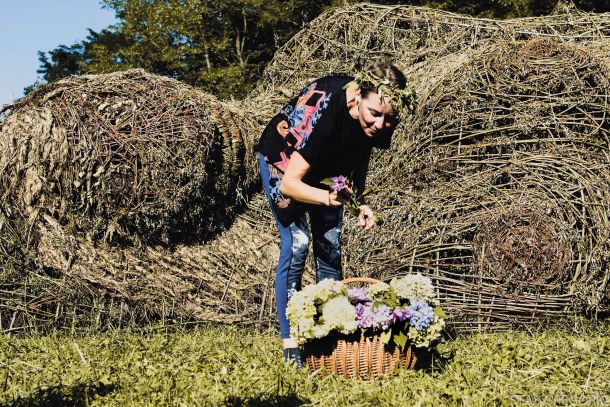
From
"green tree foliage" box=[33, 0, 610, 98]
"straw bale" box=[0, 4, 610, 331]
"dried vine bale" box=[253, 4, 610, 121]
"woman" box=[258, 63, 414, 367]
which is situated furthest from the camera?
"green tree foliage" box=[33, 0, 610, 98]

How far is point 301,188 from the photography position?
13.1 ft

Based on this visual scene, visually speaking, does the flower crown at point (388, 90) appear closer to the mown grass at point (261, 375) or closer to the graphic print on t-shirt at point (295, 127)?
the graphic print on t-shirt at point (295, 127)

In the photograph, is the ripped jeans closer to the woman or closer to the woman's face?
the woman

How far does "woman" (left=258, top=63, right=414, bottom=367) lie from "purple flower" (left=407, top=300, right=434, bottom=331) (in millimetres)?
494

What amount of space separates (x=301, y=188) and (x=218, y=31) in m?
20.7

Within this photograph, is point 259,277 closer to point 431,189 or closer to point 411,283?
point 431,189

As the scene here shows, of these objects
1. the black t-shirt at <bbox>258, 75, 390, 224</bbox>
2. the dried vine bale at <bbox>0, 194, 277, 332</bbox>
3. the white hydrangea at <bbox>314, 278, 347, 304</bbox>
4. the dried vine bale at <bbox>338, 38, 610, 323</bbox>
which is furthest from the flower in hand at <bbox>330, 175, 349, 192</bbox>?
the dried vine bale at <bbox>0, 194, 277, 332</bbox>

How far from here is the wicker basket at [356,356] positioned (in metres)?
4.06

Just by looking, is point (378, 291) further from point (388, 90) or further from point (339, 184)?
point (388, 90)

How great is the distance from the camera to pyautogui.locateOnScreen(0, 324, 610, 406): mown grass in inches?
144

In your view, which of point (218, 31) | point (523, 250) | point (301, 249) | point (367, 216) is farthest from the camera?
point (218, 31)

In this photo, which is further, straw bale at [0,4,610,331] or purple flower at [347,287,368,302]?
straw bale at [0,4,610,331]

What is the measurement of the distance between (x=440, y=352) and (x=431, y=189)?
164 cm

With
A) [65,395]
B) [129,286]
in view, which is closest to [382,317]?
[65,395]
